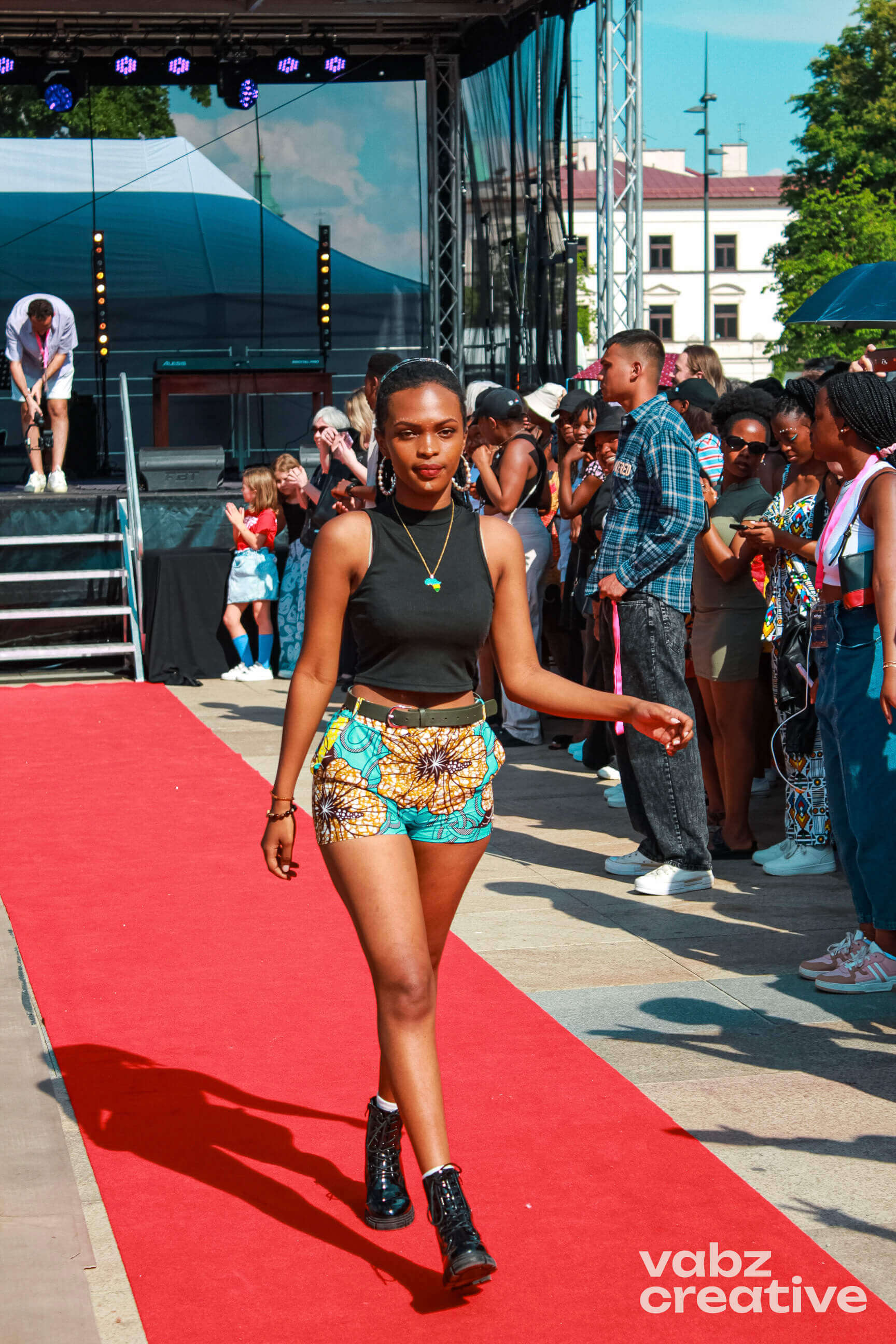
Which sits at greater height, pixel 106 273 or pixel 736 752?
pixel 106 273

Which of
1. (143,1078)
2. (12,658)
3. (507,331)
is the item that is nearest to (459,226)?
(507,331)

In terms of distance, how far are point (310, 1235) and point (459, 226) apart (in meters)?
16.3

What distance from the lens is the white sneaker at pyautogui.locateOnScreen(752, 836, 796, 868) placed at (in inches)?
244

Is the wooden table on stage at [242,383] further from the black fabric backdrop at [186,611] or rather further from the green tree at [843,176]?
the green tree at [843,176]

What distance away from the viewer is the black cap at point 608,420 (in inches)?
288

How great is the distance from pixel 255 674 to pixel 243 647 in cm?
24

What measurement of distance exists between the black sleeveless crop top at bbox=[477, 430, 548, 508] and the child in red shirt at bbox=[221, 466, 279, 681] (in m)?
3.99

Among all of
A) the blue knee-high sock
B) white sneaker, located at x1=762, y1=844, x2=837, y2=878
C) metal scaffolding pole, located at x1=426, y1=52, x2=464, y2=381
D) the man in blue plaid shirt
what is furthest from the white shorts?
white sneaker, located at x1=762, y1=844, x2=837, y2=878

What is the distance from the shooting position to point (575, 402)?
8195 millimetres

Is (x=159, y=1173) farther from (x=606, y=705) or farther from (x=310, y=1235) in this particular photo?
(x=606, y=705)

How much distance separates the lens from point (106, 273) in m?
22.1

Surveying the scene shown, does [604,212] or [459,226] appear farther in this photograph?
[459,226]

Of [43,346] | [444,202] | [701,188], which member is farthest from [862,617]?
[701,188]

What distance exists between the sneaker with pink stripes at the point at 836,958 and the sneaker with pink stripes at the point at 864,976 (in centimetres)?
3
